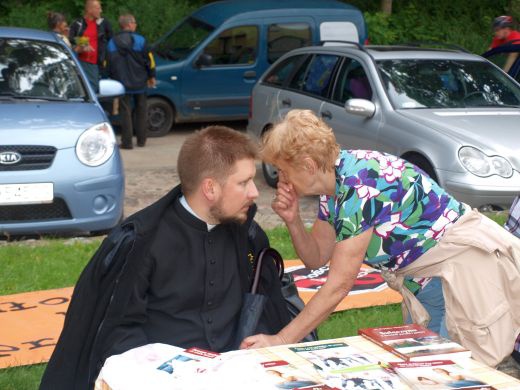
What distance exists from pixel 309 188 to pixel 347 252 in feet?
0.88

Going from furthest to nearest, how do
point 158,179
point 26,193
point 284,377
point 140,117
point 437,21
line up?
point 437,21 → point 140,117 → point 158,179 → point 26,193 → point 284,377

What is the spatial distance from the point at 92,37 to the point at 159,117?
1.69 meters

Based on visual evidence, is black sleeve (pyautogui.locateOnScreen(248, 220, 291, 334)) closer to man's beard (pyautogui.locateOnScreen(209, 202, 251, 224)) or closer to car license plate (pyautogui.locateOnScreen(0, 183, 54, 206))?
man's beard (pyautogui.locateOnScreen(209, 202, 251, 224))

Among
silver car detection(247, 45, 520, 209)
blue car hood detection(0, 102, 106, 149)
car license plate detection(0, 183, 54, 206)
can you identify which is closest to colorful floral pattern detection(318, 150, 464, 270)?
car license plate detection(0, 183, 54, 206)

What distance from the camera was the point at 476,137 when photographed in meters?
8.38

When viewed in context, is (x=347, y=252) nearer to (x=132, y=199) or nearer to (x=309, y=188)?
(x=309, y=188)

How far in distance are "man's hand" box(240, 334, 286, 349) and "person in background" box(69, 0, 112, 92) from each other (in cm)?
1022

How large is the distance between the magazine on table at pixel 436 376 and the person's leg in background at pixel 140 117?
10.7 metres

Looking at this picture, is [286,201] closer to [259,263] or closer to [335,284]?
[259,263]

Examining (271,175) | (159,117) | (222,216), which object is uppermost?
(222,216)

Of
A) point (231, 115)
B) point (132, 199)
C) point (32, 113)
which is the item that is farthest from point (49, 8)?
point (32, 113)

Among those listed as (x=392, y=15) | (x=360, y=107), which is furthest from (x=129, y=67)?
(x=392, y=15)

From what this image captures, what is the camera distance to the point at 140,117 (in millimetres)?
13398

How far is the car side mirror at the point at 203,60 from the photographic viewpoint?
14242 mm
